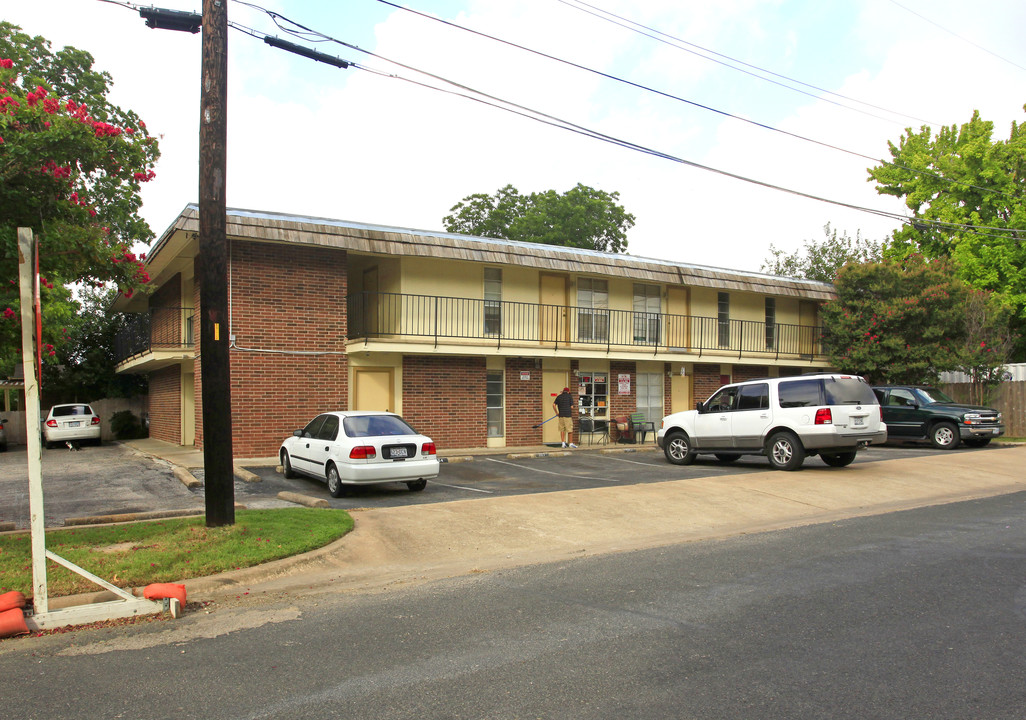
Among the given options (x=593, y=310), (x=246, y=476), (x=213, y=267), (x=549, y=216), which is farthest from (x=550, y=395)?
(x=549, y=216)

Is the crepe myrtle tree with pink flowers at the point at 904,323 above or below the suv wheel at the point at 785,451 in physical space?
above

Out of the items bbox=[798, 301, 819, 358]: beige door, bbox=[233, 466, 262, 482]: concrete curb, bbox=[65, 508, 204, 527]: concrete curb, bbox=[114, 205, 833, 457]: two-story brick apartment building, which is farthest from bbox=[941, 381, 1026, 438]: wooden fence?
bbox=[65, 508, 204, 527]: concrete curb

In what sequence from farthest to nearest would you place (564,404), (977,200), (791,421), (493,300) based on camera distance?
(977,200), (493,300), (564,404), (791,421)

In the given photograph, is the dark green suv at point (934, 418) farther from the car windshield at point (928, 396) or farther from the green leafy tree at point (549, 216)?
the green leafy tree at point (549, 216)

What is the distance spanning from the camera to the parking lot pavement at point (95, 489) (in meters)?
10.4

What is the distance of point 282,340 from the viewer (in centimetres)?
1761

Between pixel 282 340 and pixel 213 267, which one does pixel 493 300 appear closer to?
pixel 282 340

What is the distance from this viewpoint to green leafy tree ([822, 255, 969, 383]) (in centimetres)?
2497

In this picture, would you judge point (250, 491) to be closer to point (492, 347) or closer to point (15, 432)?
point (492, 347)

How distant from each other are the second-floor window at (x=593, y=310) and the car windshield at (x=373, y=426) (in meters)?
11.2

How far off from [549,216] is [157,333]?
25360 mm

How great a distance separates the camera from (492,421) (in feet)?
70.1

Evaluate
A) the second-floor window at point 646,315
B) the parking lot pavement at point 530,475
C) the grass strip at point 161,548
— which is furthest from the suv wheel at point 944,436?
the grass strip at point 161,548

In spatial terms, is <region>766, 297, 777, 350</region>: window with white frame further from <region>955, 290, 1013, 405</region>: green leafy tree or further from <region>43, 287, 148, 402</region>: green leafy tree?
<region>43, 287, 148, 402</region>: green leafy tree
